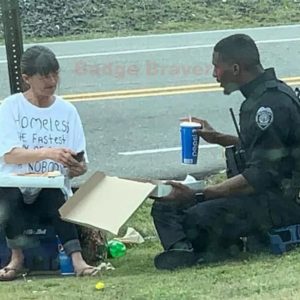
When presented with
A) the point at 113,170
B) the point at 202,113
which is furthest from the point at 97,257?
the point at 202,113

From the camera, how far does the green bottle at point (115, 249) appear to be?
5535 mm

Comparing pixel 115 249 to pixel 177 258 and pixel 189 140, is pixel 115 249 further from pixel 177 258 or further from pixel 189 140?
pixel 189 140

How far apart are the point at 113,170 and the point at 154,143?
0.96 meters

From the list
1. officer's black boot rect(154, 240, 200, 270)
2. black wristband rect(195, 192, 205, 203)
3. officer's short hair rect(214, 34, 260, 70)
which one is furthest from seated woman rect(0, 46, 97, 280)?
officer's short hair rect(214, 34, 260, 70)

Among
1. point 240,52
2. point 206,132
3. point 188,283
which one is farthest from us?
point 206,132

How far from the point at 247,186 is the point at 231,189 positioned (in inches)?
3.5

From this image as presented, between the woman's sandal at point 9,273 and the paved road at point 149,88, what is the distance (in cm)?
324

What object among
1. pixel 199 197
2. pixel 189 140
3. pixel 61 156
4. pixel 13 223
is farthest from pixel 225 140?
pixel 13 223

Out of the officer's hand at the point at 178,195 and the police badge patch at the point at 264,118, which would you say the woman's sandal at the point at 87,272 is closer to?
the officer's hand at the point at 178,195

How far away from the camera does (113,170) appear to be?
27.7ft

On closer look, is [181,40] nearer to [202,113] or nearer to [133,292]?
[202,113]

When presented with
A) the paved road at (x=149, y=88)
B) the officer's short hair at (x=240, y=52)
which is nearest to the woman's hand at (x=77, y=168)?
the officer's short hair at (x=240, y=52)

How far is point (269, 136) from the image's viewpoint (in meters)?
4.81

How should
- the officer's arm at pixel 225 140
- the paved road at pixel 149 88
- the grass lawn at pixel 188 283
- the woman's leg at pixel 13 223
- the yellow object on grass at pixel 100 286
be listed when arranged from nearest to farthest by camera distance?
the grass lawn at pixel 188 283 < the yellow object on grass at pixel 100 286 < the woman's leg at pixel 13 223 < the officer's arm at pixel 225 140 < the paved road at pixel 149 88
